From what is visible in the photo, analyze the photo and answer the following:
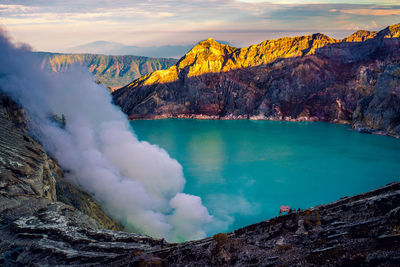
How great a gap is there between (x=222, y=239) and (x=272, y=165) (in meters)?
38.2

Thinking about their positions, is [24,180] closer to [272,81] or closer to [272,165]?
[272,165]

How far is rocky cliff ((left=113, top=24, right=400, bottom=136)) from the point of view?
89250 mm

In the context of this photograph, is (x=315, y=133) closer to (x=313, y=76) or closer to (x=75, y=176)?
(x=313, y=76)

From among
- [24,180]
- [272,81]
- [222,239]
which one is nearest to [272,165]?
[24,180]

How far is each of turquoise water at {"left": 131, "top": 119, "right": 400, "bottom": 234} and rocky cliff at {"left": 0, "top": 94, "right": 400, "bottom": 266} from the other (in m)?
14.4

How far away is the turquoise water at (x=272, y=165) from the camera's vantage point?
31141 mm

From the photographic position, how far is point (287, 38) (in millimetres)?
116875

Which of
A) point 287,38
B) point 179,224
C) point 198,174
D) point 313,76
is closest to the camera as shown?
point 179,224

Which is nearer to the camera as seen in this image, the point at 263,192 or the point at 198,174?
the point at 263,192

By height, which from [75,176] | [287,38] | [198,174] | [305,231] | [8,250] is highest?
[287,38]

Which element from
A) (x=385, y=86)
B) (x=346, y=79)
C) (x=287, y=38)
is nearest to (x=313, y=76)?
(x=346, y=79)

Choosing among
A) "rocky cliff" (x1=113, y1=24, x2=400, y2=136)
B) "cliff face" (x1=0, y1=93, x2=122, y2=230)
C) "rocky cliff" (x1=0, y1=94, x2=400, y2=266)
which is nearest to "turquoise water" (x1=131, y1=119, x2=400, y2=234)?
"cliff face" (x1=0, y1=93, x2=122, y2=230)

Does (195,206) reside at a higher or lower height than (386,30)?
lower

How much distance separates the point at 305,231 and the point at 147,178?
93.1 feet
